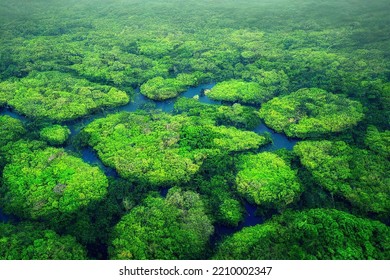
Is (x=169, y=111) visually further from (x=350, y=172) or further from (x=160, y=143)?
(x=350, y=172)

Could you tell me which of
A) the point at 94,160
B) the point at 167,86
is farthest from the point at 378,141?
the point at 94,160

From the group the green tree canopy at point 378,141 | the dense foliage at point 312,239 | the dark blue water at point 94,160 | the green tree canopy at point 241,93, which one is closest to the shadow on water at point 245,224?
the dense foliage at point 312,239

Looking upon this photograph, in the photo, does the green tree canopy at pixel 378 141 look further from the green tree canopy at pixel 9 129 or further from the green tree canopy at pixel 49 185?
the green tree canopy at pixel 9 129

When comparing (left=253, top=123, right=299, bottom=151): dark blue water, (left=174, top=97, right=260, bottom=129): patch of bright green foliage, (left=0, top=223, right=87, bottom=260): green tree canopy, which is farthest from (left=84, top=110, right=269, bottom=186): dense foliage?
(left=0, top=223, right=87, bottom=260): green tree canopy

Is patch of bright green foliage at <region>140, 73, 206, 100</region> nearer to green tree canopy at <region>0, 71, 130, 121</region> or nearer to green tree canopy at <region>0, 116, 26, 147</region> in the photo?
green tree canopy at <region>0, 71, 130, 121</region>

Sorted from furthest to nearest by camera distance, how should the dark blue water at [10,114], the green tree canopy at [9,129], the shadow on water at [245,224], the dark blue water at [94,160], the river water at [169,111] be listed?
the dark blue water at [10,114]
the green tree canopy at [9,129]
the dark blue water at [94,160]
the river water at [169,111]
the shadow on water at [245,224]

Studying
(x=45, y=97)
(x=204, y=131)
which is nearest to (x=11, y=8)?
(x=45, y=97)
